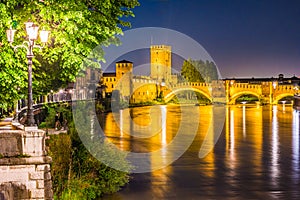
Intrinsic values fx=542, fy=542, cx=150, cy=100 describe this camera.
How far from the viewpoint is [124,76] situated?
95.2 meters

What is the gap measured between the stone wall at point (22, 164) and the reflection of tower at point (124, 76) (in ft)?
258

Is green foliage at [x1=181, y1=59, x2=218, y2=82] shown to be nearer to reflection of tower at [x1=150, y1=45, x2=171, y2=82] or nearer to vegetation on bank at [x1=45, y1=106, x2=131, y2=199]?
reflection of tower at [x1=150, y1=45, x2=171, y2=82]

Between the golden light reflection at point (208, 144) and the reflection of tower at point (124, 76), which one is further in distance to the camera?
the reflection of tower at point (124, 76)

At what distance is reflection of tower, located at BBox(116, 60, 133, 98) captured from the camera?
92.5 metres

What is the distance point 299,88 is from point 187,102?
20306mm

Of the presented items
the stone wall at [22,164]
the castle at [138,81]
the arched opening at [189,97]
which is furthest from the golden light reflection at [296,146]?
the arched opening at [189,97]

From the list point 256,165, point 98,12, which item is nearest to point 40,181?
point 98,12

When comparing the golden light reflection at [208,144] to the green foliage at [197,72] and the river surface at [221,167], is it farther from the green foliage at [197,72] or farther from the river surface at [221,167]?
the green foliage at [197,72]

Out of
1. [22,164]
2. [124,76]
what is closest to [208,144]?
[22,164]

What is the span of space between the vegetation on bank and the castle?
225ft

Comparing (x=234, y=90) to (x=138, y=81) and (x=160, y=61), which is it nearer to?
(x=138, y=81)

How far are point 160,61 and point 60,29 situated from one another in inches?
3987

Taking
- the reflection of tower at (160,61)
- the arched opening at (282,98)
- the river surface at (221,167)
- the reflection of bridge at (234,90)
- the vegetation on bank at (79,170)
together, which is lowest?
the river surface at (221,167)

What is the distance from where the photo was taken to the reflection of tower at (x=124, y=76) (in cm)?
9250
